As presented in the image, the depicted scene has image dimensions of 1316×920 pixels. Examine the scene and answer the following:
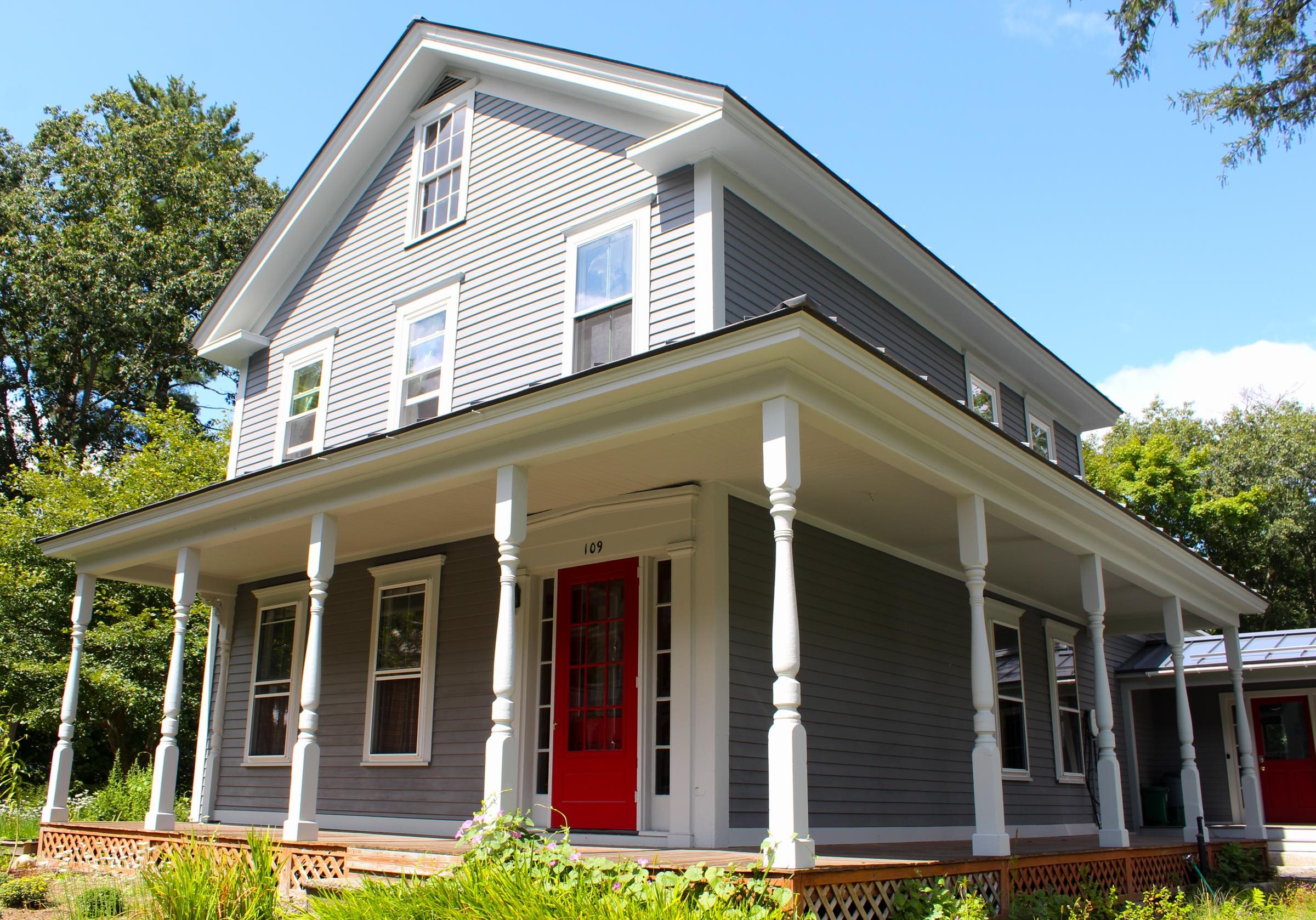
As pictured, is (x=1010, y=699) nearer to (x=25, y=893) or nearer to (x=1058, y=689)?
(x=1058, y=689)

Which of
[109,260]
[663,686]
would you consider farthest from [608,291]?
[109,260]

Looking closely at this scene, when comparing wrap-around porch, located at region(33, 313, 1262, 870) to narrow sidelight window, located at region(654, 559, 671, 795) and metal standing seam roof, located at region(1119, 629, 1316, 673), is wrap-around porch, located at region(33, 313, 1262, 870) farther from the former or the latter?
metal standing seam roof, located at region(1119, 629, 1316, 673)

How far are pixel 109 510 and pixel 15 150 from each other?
15.4m

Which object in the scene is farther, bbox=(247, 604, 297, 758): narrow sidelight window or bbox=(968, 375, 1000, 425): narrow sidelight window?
bbox=(968, 375, 1000, 425): narrow sidelight window

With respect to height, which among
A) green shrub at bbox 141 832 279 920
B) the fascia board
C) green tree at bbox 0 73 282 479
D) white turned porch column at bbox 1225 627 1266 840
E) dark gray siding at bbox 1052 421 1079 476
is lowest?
green shrub at bbox 141 832 279 920

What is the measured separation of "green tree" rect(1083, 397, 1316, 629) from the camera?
3045 centimetres

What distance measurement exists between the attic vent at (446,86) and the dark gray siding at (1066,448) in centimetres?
987

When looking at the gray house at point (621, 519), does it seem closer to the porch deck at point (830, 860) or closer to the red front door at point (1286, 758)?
the porch deck at point (830, 860)

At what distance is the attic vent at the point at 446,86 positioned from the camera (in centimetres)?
1227

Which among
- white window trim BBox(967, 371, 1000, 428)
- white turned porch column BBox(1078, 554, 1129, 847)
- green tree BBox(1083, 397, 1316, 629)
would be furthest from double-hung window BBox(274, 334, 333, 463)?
green tree BBox(1083, 397, 1316, 629)

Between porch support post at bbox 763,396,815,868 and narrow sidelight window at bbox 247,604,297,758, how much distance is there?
26.7 feet

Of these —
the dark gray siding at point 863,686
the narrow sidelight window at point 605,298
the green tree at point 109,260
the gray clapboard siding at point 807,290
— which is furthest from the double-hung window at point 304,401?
the green tree at point 109,260

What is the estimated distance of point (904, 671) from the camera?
10695 millimetres

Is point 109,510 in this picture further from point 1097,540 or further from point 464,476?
point 1097,540
